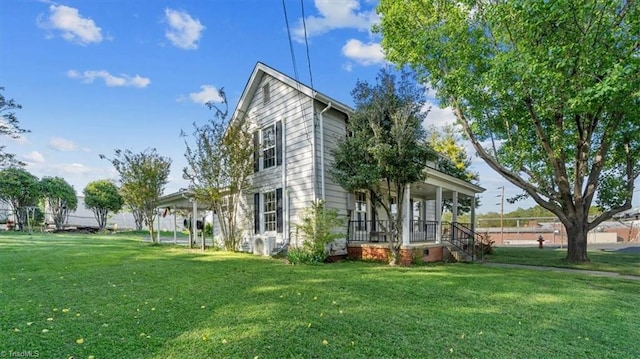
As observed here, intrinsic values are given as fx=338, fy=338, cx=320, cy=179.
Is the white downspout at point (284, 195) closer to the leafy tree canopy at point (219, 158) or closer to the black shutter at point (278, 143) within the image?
the black shutter at point (278, 143)

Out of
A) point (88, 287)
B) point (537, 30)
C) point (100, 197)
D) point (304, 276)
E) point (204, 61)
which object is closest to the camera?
point (88, 287)

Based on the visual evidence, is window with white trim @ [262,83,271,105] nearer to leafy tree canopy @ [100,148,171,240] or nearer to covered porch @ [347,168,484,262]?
covered porch @ [347,168,484,262]

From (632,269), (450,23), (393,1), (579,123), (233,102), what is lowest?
(632,269)

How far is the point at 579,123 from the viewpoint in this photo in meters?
12.0

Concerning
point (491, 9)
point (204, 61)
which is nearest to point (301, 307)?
point (491, 9)

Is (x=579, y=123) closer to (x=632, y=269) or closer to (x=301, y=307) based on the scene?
(x=632, y=269)

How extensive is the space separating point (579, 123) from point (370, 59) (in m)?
8.04

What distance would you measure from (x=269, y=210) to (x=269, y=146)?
2.56 m

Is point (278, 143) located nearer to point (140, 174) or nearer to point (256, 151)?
point (256, 151)

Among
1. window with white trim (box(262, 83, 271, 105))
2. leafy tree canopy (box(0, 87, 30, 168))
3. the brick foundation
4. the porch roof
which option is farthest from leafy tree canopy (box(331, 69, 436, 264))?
Result: leafy tree canopy (box(0, 87, 30, 168))

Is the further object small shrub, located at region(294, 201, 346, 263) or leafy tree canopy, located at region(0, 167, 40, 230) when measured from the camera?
leafy tree canopy, located at region(0, 167, 40, 230)

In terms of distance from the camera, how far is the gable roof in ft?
37.2

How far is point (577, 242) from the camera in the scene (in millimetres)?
12625

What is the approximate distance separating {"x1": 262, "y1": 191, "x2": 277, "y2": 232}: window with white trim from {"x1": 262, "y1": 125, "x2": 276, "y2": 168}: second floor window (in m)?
1.20
